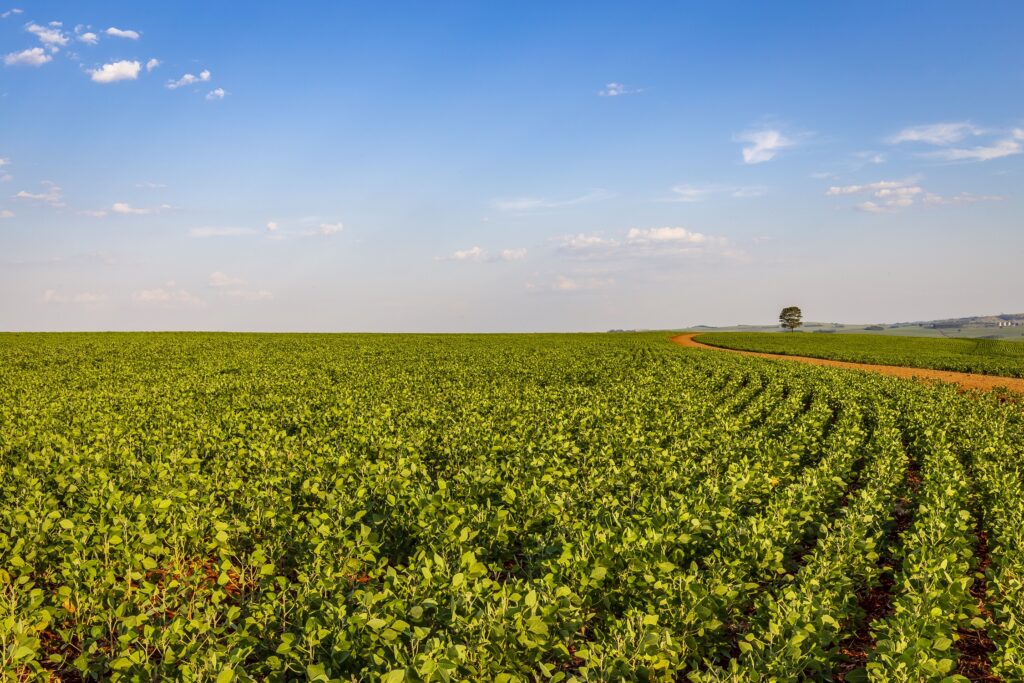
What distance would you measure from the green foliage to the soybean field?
34.3 metres

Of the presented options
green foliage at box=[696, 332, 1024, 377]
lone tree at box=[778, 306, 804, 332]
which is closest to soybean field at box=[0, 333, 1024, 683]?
Result: green foliage at box=[696, 332, 1024, 377]

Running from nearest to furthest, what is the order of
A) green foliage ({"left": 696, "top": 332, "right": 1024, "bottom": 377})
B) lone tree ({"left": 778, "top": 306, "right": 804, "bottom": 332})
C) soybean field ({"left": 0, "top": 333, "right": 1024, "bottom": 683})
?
soybean field ({"left": 0, "top": 333, "right": 1024, "bottom": 683}), green foliage ({"left": 696, "top": 332, "right": 1024, "bottom": 377}), lone tree ({"left": 778, "top": 306, "right": 804, "bottom": 332})

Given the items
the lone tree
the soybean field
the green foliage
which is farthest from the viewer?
the lone tree

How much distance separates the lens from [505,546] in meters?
8.20

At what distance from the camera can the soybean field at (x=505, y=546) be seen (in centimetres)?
532

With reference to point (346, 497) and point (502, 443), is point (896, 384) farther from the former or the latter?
point (346, 497)

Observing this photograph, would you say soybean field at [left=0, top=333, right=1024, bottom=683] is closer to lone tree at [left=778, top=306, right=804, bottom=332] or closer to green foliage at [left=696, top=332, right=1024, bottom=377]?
green foliage at [left=696, top=332, right=1024, bottom=377]

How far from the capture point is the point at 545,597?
18.2 ft

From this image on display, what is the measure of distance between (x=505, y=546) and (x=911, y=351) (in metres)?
68.8

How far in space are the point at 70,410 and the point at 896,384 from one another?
3244 cm

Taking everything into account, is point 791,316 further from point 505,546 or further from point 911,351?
point 505,546

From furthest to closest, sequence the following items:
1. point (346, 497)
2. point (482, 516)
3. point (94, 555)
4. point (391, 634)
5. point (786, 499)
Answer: point (786, 499), point (346, 497), point (482, 516), point (94, 555), point (391, 634)

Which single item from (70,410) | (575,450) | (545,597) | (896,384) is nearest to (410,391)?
(70,410)

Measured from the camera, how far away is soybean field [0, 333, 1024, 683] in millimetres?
5324
